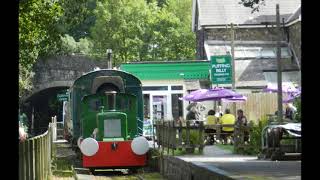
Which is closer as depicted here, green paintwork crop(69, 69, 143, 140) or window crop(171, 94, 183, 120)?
green paintwork crop(69, 69, 143, 140)

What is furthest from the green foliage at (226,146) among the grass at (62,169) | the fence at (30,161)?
the fence at (30,161)

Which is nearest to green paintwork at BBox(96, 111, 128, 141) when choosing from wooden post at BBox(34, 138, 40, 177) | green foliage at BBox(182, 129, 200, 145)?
green foliage at BBox(182, 129, 200, 145)

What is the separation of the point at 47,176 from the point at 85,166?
261 cm

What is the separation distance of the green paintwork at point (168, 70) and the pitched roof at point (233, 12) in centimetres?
521

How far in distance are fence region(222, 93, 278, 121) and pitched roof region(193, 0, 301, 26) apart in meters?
8.87

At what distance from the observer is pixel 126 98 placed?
22.5m

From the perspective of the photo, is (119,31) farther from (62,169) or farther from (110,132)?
(110,132)

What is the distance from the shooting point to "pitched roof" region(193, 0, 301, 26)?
4666 centimetres

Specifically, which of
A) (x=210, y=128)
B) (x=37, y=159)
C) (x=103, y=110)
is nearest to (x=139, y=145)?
(x=103, y=110)

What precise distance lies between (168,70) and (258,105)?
18.3 feet

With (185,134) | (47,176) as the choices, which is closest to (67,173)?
(47,176)

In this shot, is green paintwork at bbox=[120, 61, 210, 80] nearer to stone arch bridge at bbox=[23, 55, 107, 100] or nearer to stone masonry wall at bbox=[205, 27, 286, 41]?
stone masonry wall at bbox=[205, 27, 286, 41]

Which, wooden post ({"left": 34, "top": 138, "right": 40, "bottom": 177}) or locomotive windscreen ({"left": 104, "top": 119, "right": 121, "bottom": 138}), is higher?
locomotive windscreen ({"left": 104, "top": 119, "right": 121, "bottom": 138})
